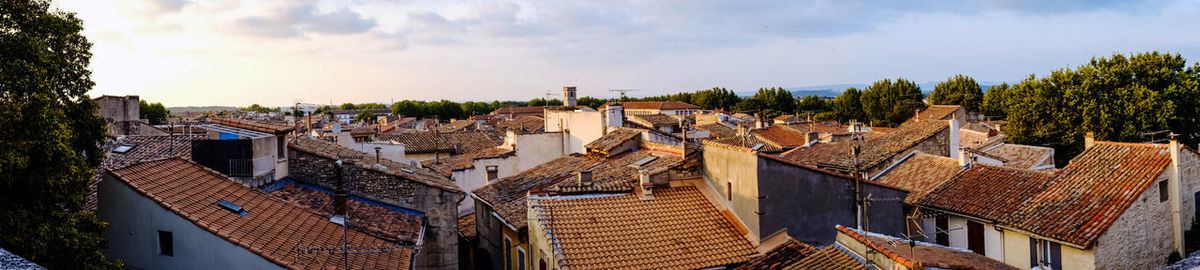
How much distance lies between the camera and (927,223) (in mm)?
18578

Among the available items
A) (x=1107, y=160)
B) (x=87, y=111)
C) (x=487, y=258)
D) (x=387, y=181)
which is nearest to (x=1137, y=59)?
(x=1107, y=160)

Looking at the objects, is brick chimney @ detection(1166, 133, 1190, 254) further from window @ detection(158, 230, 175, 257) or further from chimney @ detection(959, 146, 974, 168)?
window @ detection(158, 230, 175, 257)

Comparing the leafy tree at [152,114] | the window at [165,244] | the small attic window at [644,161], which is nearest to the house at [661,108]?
the leafy tree at [152,114]

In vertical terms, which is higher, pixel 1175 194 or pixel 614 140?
pixel 614 140

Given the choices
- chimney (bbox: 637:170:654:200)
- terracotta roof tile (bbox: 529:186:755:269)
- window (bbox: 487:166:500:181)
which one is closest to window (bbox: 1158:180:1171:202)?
terracotta roof tile (bbox: 529:186:755:269)

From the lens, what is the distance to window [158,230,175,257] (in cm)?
1274

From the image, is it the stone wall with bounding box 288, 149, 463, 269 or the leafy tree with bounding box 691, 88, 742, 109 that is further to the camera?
the leafy tree with bounding box 691, 88, 742, 109

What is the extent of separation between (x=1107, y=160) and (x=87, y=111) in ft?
70.1

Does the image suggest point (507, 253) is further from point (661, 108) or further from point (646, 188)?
point (661, 108)

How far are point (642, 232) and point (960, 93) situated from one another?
90.4 m

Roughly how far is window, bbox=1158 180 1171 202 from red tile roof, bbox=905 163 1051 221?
2.17 meters

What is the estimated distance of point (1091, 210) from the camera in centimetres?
1584

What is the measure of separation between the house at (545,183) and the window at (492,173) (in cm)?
357

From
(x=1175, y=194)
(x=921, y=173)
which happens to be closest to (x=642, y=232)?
(x=1175, y=194)
